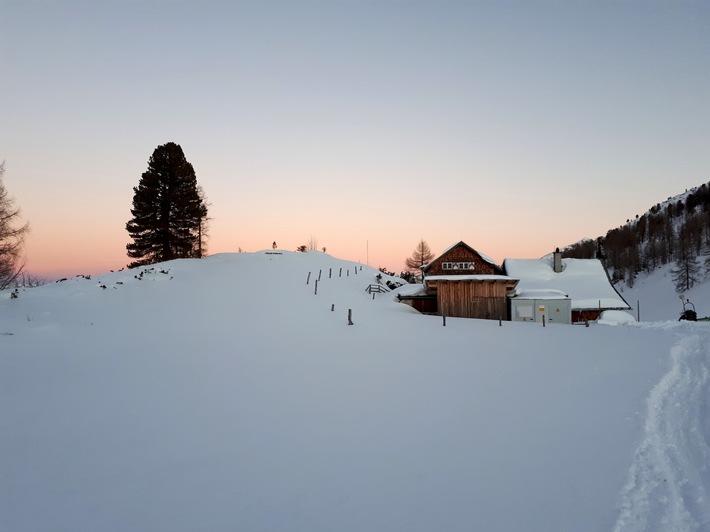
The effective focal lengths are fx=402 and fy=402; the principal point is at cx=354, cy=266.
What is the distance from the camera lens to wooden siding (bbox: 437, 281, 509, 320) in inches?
1457

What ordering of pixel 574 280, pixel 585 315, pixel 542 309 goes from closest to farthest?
pixel 542 309 < pixel 585 315 < pixel 574 280

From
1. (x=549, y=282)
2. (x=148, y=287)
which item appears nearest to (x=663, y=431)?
(x=148, y=287)

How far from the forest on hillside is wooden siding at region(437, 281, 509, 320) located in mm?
38882

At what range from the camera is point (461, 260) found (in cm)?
4094

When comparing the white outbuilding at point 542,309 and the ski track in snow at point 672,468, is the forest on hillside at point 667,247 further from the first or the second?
the ski track in snow at point 672,468

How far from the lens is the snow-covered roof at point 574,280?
130 ft

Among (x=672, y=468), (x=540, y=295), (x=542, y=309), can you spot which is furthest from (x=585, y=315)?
(x=672, y=468)

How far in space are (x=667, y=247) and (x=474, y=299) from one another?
101 meters

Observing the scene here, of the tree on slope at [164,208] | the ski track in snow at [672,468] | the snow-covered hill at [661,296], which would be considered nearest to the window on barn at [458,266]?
the tree on slope at [164,208]

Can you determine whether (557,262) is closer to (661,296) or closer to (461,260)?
(461,260)

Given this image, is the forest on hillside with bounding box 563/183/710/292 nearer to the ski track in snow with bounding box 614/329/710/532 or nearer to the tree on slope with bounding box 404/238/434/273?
the tree on slope with bounding box 404/238/434/273

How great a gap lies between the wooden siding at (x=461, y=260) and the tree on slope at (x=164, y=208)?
81.3 ft

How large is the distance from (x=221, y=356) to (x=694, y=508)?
13.3m

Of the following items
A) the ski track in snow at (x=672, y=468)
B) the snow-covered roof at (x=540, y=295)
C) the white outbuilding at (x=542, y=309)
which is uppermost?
the snow-covered roof at (x=540, y=295)
